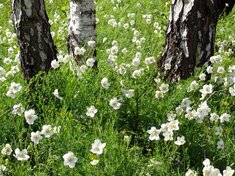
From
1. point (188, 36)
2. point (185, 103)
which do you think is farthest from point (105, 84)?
point (188, 36)

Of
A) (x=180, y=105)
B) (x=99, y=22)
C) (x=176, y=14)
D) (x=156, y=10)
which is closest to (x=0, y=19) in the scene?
(x=99, y=22)

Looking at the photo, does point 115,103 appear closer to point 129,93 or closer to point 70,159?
point 129,93

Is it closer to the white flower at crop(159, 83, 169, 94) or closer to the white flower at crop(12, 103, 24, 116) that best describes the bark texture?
the white flower at crop(159, 83, 169, 94)

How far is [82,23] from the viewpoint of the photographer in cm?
508

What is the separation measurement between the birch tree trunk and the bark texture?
2.59ft

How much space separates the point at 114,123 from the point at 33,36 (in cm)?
117

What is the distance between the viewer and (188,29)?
4.77 meters

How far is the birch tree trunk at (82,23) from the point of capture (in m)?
5.01

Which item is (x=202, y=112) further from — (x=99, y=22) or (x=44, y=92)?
(x=99, y=22)

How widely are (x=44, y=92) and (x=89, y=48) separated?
3.14ft

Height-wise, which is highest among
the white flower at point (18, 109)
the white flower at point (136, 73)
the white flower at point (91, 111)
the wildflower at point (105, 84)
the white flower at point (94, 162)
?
the white flower at point (136, 73)

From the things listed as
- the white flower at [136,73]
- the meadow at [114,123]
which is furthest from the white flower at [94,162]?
the white flower at [136,73]

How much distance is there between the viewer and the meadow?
3250mm

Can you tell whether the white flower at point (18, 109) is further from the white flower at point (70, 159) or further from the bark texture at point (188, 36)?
the bark texture at point (188, 36)
